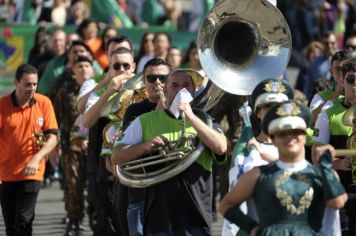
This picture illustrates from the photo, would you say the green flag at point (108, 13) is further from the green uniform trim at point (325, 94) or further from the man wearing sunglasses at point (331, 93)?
the green uniform trim at point (325, 94)

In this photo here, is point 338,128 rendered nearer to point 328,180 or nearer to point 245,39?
point 245,39

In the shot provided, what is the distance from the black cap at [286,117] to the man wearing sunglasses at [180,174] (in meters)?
1.25

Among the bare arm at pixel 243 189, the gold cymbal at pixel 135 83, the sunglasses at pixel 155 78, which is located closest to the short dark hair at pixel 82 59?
the gold cymbal at pixel 135 83

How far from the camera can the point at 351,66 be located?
10.7 m

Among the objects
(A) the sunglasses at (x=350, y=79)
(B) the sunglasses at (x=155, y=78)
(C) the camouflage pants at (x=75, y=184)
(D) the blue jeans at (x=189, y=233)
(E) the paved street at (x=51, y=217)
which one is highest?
(A) the sunglasses at (x=350, y=79)

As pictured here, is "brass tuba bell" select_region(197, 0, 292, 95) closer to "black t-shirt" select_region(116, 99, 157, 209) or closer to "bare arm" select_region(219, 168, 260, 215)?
"black t-shirt" select_region(116, 99, 157, 209)

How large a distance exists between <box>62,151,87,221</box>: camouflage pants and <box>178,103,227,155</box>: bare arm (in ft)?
16.4

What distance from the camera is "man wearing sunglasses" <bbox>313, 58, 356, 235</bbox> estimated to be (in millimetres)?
10664

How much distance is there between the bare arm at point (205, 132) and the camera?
9.48 metres

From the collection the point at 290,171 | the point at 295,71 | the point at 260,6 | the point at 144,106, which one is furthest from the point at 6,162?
the point at 295,71

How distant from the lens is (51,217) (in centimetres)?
1588

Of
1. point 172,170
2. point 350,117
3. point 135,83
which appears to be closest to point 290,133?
point 172,170

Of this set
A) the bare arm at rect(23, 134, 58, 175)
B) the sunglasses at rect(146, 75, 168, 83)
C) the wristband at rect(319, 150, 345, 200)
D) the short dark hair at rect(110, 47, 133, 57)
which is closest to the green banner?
the short dark hair at rect(110, 47, 133, 57)

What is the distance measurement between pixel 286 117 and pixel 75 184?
21.6 ft
